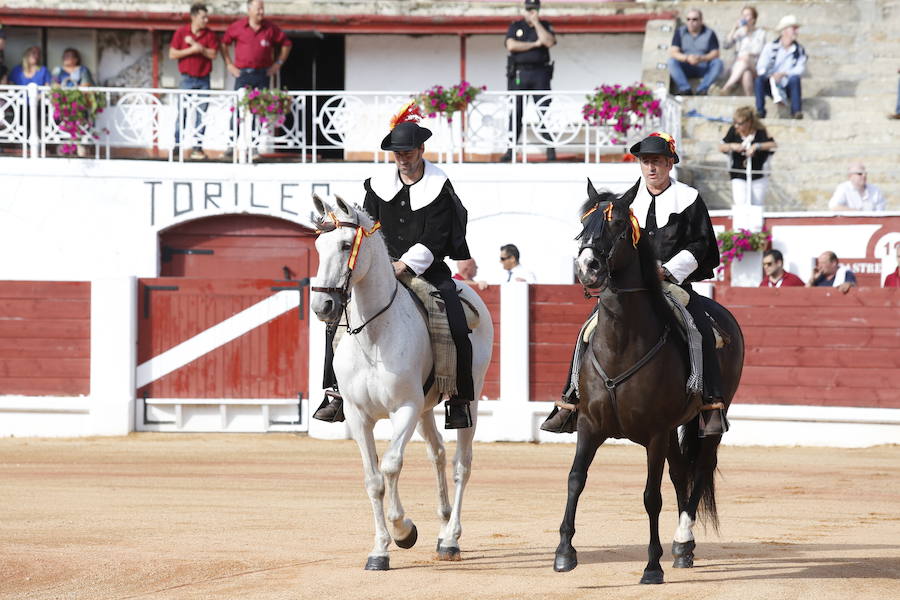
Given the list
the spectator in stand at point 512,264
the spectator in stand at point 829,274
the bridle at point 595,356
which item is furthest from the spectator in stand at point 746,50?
the bridle at point 595,356

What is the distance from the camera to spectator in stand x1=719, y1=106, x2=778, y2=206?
18.1m

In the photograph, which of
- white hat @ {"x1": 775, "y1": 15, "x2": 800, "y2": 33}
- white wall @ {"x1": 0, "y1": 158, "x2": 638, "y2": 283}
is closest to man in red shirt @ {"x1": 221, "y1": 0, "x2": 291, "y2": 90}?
white wall @ {"x1": 0, "y1": 158, "x2": 638, "y2": 283}

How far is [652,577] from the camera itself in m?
7.06

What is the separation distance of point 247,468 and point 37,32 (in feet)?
40.0

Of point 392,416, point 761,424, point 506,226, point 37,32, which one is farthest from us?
point 37,32

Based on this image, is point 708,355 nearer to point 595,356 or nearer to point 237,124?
point 595,356

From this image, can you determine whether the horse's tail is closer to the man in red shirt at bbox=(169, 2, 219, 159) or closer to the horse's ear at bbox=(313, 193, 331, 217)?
the horse's ear at bbox=(313, 193, 331, 217)

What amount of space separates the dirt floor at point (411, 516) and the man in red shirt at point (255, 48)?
608 cm

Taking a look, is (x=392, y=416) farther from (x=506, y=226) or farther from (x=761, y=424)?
(x=506, y=226)

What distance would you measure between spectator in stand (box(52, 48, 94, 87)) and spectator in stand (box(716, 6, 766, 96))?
909cm

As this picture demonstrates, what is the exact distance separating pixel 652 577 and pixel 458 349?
166 cm

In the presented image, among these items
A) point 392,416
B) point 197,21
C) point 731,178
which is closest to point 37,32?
point 197,21

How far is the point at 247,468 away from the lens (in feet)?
41.5

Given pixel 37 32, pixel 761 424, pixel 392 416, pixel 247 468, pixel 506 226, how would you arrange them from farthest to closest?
pixel 37 32 < pixel 506 226 < pixel 761 424 < pixel 247 468 < pixel 392 416
